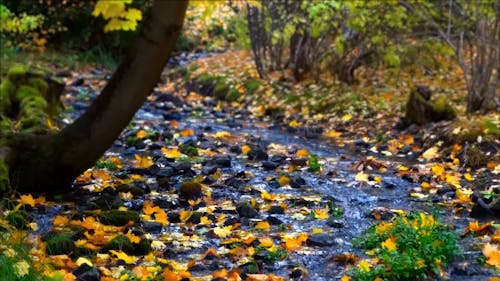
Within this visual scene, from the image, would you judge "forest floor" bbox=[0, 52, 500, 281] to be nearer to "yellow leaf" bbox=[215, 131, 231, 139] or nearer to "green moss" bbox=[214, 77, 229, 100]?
"yellow leaf" bbox=[215, 131, 231, 139]

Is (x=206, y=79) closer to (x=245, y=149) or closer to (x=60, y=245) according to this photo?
(x=245, y=149)

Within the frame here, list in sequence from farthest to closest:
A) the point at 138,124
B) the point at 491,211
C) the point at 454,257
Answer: the point at 138,124 < the point at 491,211 < the point at 454,257

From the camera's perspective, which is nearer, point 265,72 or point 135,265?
point 135,265

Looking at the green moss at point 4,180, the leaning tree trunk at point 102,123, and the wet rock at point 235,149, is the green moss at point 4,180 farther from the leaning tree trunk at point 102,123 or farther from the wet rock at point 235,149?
the wet rock at point 235,149

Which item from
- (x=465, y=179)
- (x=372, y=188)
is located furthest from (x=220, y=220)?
(x=465, y=179)

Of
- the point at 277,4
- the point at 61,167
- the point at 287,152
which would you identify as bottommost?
the point at 287,152

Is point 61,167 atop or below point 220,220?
atop

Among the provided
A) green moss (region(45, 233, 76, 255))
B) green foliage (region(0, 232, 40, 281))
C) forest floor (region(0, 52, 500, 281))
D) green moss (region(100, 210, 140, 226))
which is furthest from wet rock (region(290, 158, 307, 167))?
green foliage (region(0, 232, 40, 281))

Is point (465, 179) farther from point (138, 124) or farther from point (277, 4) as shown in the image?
point (277, 4)

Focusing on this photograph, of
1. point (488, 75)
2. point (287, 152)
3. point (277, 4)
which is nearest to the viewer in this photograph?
point (287, 152)

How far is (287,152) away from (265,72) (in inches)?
195

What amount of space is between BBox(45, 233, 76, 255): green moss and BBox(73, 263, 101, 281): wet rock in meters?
0.35

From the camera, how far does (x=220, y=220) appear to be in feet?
16.9

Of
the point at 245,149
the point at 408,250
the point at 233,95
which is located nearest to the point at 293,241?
the point at 408,250
